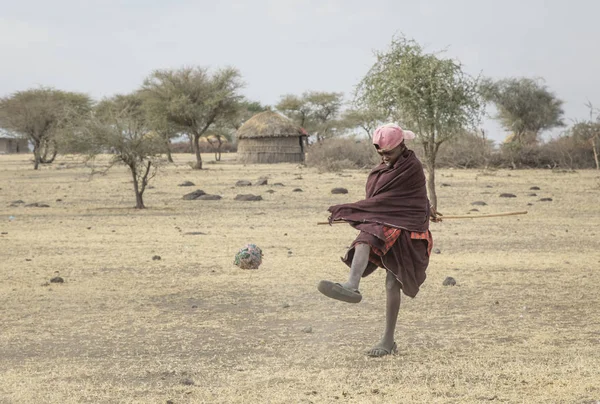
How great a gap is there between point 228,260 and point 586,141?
31.5 m

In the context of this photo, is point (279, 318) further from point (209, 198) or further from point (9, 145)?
point (9, 145)

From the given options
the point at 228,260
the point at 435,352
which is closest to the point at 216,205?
the point at 228,260

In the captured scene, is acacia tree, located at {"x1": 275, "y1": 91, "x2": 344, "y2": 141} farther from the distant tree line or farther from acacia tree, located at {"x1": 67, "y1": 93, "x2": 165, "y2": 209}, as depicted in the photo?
acacia tree, located at {"x1": 67, "y1": 93, "x2": 165, "y2": 209}

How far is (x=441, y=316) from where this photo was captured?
7.11 metres

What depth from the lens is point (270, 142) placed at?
4844 centimetres

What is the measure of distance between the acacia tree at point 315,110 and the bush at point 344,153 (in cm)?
3278

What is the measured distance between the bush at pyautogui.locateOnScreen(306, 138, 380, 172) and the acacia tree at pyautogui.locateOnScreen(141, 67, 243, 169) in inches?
203

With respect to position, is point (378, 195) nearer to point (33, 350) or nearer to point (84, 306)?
point (33, 350)

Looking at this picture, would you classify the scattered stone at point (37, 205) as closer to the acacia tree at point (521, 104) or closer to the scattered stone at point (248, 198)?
the scattered stone at point (248, 198)

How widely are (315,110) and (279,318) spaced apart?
68491 millimetres

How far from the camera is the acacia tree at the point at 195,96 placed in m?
41.4

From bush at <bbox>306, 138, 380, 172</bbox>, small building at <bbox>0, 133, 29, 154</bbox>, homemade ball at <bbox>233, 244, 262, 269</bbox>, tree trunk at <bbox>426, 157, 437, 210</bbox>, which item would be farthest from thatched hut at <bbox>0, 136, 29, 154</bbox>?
homemade ball at <bbox>233, 244, 262, 269</bbox>

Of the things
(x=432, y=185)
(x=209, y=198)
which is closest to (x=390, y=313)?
(x=432, y=185)

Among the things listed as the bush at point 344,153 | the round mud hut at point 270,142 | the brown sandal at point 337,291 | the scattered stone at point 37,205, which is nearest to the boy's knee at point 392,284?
the brown sandal at point 337,291
